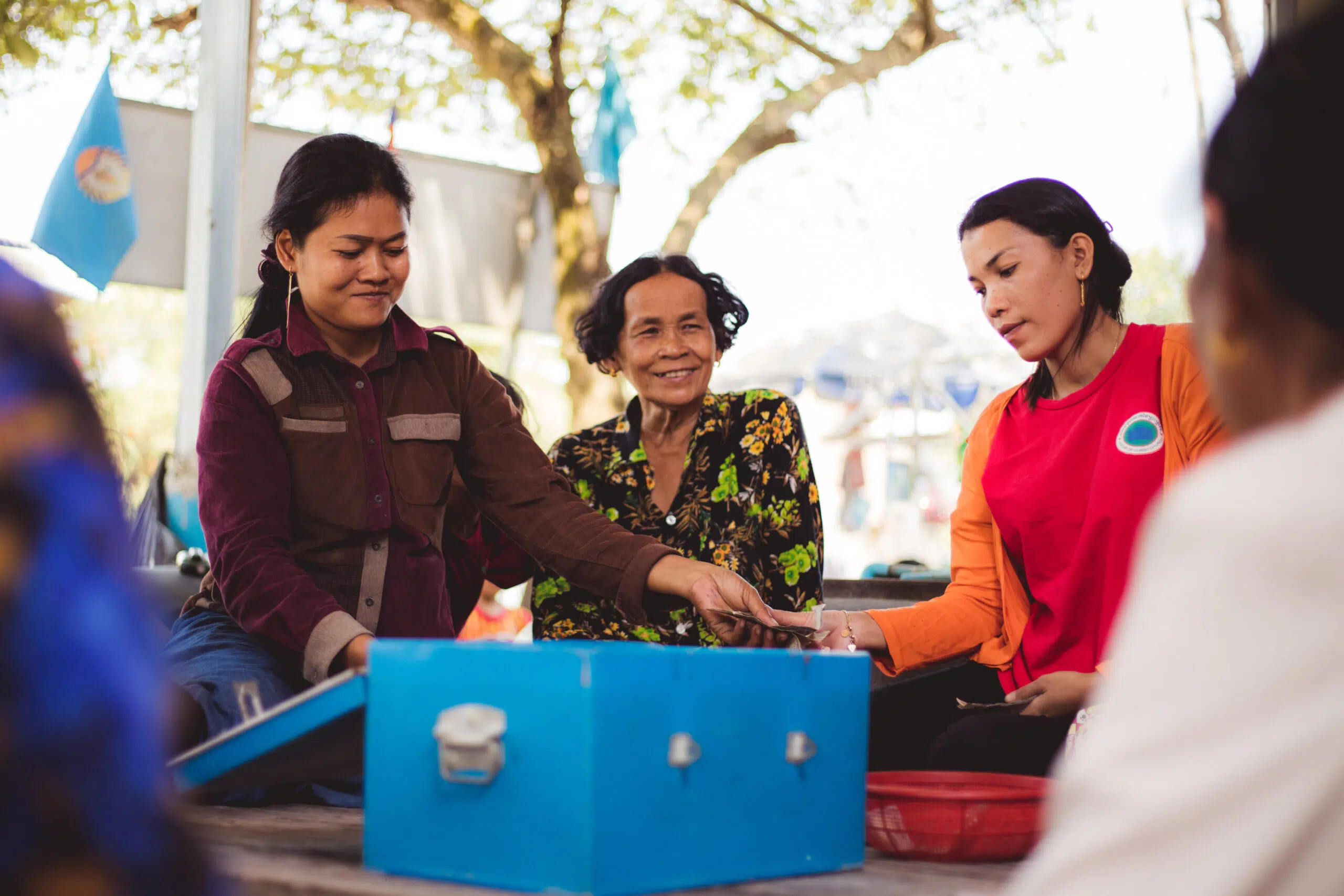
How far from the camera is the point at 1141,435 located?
7.40 feet

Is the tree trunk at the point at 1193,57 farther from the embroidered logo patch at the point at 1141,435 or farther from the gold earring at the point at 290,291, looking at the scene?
the gold earring at the point at 290,291

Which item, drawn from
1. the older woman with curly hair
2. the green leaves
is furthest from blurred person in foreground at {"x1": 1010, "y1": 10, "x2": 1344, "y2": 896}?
the green leaves

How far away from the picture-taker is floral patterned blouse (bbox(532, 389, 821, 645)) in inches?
111

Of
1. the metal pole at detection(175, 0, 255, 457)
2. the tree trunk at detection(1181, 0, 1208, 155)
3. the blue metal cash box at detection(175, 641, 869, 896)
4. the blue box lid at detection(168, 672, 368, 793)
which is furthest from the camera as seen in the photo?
the tree trunk at detection(1181, 0, 1208, 155)

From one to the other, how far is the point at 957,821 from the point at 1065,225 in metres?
1.32

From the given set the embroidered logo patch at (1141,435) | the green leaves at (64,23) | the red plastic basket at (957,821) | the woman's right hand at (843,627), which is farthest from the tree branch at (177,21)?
the red plastic basket at (957,821)

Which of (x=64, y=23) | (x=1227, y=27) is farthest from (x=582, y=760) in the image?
(x=64, y=23)

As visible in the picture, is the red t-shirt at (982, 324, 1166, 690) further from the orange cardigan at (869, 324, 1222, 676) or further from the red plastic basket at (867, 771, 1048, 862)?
the red plastic basket at (867, 771, 1048, 862)

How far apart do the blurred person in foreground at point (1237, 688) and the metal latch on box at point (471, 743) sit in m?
0.62

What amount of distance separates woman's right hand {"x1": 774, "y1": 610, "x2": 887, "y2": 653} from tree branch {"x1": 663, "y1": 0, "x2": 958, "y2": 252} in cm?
532

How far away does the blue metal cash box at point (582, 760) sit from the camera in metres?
1.16

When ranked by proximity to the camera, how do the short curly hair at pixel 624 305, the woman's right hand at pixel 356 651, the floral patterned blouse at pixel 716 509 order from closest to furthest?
the woman's right hand at pixel 356 651
the floral patterned blouse at pixel 716 509
the short curly hair at pixel 624 305

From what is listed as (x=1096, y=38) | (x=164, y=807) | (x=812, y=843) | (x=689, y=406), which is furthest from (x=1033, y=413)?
(x=1096, y=38)

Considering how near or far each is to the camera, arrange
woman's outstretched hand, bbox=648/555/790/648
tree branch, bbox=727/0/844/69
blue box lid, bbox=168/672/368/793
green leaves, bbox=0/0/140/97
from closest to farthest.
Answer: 1. blue box lid, bbox=168/672/368/793
2. woman's outstretched hand, bbox=648/555/790/648
3. green leaves, bbox=0/0/140/97
4. tree branch, bbox=727/0/844/69
